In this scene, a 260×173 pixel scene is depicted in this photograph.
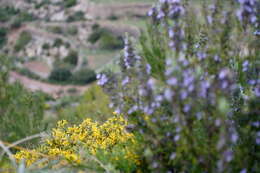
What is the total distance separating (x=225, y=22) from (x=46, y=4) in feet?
167

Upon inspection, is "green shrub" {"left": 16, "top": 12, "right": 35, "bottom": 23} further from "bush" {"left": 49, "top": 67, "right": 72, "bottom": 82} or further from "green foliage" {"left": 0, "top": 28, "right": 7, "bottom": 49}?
"bush" {"left": 49, "top": 67, "right": 72, "bottom": 82}

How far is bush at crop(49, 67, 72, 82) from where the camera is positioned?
34.1 meters

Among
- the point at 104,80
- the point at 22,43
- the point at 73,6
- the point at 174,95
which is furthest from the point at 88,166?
the point at 73,6

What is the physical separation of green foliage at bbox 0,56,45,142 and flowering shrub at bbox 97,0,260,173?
412cm

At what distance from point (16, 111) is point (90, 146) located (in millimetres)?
5221

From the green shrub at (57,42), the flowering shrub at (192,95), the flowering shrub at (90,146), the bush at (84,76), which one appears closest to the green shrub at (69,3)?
the green shrub at (57,42)

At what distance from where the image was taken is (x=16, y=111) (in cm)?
869

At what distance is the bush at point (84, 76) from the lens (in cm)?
3244

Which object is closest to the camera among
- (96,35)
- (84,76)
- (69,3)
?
(84,76)

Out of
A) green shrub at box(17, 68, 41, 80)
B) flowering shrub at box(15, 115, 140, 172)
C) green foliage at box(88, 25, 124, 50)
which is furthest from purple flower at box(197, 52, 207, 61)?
green shrub at box(17, 68, 41, 80)

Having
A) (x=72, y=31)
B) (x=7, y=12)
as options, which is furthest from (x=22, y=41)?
(x=7, y=12)

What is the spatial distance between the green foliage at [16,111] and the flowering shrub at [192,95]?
13.5 feet

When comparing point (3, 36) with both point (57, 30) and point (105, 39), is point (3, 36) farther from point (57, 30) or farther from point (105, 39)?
point (105, 39)

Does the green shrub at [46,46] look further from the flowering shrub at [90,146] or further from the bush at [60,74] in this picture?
the flowering shrub at [90,146]
